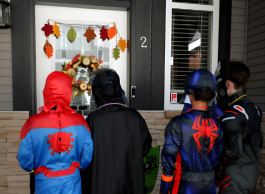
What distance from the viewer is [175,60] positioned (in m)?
3.06

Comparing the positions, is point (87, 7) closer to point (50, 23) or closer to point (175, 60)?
point (50, 23)

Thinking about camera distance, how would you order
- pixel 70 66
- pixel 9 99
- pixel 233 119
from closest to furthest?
pixel 233 119, pixel 9 99, pixel 70 66

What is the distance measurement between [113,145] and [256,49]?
2.69 metres

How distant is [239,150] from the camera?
1593mm

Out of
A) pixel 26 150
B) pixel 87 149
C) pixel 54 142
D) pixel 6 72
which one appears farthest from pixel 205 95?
pixel 6 72

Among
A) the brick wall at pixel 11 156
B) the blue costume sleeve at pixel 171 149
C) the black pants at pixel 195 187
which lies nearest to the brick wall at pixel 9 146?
the brick wall at pixel 11 156

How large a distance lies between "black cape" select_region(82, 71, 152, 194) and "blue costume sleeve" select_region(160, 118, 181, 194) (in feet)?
0.80

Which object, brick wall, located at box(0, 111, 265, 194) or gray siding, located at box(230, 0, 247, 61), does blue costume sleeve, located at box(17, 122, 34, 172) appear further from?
gray siding, located at box(230, 0, 247, 61)

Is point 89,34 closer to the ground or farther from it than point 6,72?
farther from it

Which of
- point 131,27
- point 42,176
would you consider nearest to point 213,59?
point 131,27

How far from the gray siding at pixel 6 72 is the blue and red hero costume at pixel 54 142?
1442 mm

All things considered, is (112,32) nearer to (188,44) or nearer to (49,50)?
(49,50)

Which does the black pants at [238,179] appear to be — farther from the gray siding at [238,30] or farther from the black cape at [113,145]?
the gray siding at [238,30]

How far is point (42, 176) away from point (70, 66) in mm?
1690
